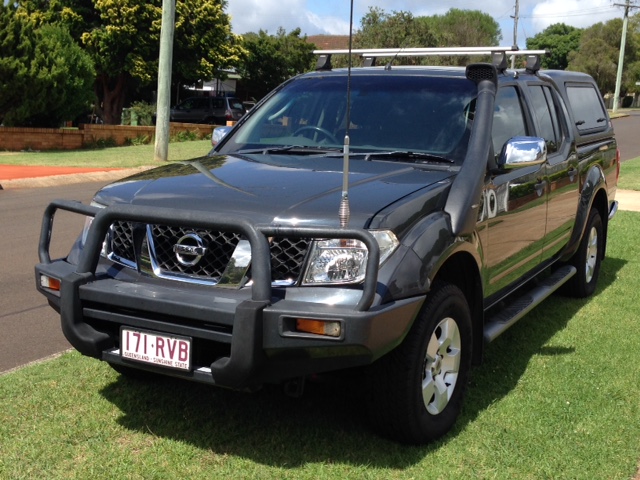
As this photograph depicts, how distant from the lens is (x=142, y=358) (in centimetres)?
354

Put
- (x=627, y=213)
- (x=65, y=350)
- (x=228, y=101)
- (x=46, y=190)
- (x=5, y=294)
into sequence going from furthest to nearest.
→ (x=228, y=101) < (x=46, y=190) < (x=627, y=213) < (x=5, y=294) < (x=65, y=350)

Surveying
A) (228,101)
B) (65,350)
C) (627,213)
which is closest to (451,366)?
(65,350)

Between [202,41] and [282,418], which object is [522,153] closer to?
[282,418]

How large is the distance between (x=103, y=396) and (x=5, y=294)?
8.49ft

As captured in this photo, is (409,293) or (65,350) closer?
(409,293)

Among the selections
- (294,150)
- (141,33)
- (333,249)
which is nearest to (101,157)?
(141,33)

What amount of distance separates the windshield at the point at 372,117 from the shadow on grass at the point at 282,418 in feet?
4.46

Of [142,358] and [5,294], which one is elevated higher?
[142,358]

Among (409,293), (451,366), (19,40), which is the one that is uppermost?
(19,40)

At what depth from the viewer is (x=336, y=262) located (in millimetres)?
3416

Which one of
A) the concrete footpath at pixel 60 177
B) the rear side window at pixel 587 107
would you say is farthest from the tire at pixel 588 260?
the concrete footpath at pixel 60 177

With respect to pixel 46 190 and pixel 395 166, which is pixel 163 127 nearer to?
pixel 46 190

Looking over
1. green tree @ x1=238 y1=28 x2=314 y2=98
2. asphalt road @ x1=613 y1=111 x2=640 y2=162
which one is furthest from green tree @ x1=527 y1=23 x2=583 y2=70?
green tree @ x1=238 y1=28 x2=314 y2=98

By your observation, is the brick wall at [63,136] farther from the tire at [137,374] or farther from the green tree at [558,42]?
the green tree at [558,42]
